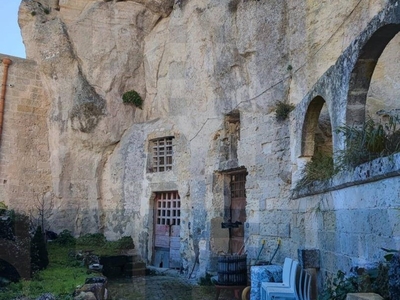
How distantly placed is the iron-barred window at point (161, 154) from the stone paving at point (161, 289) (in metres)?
3.11

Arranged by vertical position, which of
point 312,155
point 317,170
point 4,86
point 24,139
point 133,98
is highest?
point 4,86

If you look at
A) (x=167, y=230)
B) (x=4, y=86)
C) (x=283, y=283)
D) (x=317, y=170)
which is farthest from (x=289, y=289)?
(x=4, y=86)

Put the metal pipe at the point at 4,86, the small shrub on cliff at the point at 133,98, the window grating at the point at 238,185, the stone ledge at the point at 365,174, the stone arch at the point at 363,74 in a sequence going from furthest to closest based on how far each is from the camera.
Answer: the small shrub on cliff at the point at 133,98
the metal pipe at the point at 4,86
the window grating at the point at 238,185
the stone arch at the point at 363,74
the stone ledge at the point at 365,174

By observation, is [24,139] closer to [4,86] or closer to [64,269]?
[4,86]

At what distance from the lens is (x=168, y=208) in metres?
11.6

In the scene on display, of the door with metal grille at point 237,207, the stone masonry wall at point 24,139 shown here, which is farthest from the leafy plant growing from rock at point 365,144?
the stone masonry wall at point 24,139

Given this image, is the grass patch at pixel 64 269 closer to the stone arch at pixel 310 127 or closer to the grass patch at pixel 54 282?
the grass patch at pixel 54 282

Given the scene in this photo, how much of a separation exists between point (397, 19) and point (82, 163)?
36.4 ft

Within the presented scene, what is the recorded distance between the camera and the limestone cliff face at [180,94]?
26.1 feet

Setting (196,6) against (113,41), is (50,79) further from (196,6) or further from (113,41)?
(196,6)

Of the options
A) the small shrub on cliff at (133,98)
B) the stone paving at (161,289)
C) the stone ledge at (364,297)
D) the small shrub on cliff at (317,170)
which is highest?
the small shrub on cliff at (133,98)

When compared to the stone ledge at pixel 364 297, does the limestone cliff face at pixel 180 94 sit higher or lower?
higher

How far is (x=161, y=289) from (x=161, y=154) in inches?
177

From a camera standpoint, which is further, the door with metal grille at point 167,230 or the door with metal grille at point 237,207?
the door with metal grille at point 167,230
